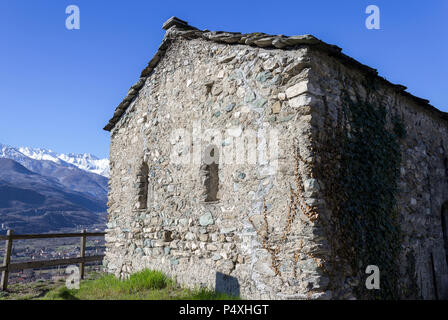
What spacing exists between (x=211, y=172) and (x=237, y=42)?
2.33 m

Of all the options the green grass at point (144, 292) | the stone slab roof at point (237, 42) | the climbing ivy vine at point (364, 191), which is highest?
the stone slab roof at point (237, 42)

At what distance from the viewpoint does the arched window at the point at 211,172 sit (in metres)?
6.11

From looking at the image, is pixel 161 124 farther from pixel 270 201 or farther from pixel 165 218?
pixel 270 201

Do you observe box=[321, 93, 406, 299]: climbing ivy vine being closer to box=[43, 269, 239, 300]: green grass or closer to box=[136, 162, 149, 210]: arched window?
box=[43, 269, 239, 300]: green grass

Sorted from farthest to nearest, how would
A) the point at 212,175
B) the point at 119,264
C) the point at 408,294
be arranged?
the point at 119,264 < the point at 212,175 < the point at 408,294

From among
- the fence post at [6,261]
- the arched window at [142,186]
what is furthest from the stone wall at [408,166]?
the fence post at [6,261]

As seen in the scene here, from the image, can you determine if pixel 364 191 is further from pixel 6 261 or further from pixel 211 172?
pixel 6 261

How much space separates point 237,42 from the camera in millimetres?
5988

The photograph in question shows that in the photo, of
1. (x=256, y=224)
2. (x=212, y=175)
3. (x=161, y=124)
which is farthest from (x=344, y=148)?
(x=161, y=124)

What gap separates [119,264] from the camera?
323 inches

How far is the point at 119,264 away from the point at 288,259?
16.4ft

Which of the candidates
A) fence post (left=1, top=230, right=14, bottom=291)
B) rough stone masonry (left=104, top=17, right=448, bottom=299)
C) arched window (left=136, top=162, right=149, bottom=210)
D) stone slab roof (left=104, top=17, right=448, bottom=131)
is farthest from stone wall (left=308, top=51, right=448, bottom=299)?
fence post (left=1, top=230, right=14, bottom=291)

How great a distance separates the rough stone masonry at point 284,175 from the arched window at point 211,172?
0.8 inches

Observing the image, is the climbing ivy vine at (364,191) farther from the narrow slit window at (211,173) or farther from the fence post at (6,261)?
the fence post at (6,261)
